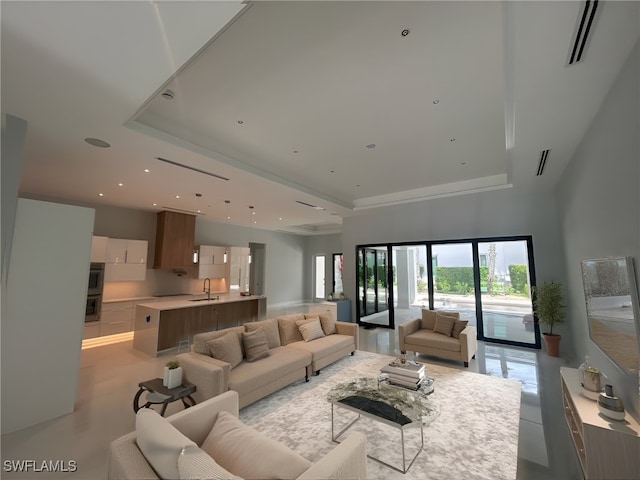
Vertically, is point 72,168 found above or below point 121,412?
above

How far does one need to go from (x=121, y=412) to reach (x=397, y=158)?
535 cm

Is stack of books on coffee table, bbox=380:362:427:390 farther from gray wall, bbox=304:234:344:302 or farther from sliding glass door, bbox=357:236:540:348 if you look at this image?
gray wall, bbox=304:234:344:302

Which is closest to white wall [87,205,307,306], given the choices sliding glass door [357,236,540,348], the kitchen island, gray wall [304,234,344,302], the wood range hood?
gray wall [304,234,344,302]

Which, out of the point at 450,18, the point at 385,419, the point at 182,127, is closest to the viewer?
the point at 450,18

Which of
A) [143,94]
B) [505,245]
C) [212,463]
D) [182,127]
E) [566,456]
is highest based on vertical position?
[182,127]

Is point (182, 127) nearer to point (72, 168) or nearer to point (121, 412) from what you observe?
point (72, 168)

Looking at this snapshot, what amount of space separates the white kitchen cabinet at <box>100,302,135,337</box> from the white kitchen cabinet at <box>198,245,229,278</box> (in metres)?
2.11

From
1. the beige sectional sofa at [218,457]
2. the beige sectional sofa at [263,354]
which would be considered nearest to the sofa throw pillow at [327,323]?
the beige sectional sofa at [263,354]

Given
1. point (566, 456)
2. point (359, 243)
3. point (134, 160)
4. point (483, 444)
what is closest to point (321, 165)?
point (134, 160)

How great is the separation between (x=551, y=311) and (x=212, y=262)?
8.82m

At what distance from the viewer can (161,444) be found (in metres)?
1.32

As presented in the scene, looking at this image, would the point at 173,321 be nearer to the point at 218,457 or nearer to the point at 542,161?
the point at 218,457

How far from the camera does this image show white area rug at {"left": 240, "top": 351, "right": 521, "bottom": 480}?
7.50ft

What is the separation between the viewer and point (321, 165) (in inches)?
201
